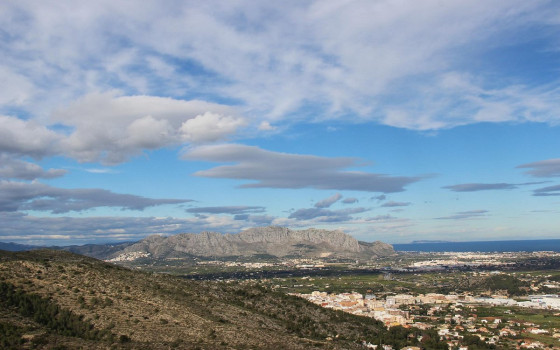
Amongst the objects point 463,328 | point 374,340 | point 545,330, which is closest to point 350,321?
point 374,340

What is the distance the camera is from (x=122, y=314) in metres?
36.7

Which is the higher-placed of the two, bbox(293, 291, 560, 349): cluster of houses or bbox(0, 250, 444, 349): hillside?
bbox(0, 250, 444, 349): hillside

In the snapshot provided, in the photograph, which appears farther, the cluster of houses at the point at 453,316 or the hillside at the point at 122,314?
the cluster of houses at the point at 453,316

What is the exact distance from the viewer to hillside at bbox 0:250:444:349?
32031 millimetres

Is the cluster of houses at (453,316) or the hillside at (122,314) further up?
the hillside at (122,314)

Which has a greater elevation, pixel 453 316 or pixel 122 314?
pixel 122 314

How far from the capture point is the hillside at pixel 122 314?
32.0m

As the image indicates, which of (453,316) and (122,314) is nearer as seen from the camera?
(122,314)

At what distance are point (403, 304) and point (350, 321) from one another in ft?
240

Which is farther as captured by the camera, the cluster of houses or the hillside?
the cluster of houses

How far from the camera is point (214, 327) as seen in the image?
123 feet

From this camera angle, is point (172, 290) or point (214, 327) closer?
point (214, 327)

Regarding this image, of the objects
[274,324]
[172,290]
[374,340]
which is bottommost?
[374,340]

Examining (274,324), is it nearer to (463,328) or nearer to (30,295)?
(30,295)
